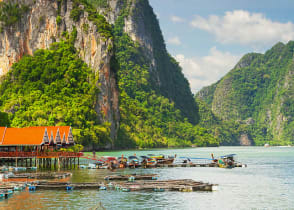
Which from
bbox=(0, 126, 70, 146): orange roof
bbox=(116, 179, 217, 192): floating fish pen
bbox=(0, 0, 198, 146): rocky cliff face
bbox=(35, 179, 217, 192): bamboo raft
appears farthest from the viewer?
bbox=(0, 0, 198, 146): rocky cliff face

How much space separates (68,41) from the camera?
18638cm

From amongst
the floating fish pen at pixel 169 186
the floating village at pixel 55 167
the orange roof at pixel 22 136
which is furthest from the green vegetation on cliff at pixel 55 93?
the floating fish pen at pixel 169 186

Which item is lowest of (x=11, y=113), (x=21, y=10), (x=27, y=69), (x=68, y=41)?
(x=11, y=113)

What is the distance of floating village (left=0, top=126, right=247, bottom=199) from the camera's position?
55.2 m

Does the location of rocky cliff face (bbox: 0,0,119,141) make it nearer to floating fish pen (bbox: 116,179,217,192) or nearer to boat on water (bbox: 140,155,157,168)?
boat on water (bbox: 140,155,157,168)

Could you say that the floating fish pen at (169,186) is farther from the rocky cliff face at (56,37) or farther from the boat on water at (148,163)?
→ the rocky cliff face at (56,37)

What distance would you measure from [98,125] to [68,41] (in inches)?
1617

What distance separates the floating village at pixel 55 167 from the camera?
5522cm

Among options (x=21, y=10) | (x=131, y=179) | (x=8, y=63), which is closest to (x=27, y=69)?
(x=8, y=63)

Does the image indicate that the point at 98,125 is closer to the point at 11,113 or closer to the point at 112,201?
the point at 11,113

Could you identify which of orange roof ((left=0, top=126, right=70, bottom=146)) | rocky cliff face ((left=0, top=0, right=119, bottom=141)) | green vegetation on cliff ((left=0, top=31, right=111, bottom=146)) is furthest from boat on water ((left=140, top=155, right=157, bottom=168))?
rocky cliff face ((left=0, top=0, right=119, bottom=141))

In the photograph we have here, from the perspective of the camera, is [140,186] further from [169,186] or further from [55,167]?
[55,167]

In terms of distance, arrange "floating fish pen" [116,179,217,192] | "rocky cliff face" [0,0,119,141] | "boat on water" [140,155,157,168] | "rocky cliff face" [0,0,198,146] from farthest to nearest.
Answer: "rocky cliff face" [0,0,198,146] < "rocky cliff face" [0,0,119,141] < "boat on water" [140,155,157,168] < "floating fish pen" [116,179,217,192]

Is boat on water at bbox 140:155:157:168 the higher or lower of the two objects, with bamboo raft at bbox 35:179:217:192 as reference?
higher
